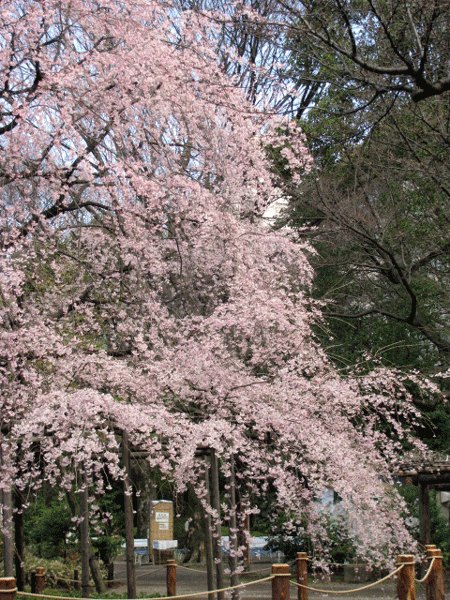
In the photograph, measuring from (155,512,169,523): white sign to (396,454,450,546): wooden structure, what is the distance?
5.06 meters

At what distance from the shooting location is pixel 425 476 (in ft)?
37.2

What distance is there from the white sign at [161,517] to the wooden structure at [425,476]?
506cm

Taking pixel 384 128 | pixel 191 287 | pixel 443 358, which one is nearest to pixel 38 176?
pixel 191 287

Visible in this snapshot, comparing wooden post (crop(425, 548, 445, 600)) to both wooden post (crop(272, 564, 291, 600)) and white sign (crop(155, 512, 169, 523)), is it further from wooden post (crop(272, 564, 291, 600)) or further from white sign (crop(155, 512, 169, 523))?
white sign (crop(155, 512, 169, 523))

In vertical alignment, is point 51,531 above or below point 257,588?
above

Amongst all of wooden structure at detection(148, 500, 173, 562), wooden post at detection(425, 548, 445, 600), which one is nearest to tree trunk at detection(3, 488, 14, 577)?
wooden post at detection(425, 548, 445, 600)

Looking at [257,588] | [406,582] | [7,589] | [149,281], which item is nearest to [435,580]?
[406,582]

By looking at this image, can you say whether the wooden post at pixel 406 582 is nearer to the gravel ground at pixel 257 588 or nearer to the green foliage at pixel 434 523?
the gravel ground at pixel 257 588

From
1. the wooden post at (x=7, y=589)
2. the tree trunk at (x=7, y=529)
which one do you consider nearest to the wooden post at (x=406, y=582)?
the wooden post at (x=7, y=589)

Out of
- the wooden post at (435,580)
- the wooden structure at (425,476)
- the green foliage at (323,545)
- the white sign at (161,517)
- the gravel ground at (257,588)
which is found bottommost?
the gravel ground at (257,588)

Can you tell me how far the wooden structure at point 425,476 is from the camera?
10789mm

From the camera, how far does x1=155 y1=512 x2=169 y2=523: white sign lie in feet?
44.2

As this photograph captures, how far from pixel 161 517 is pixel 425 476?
5.45m

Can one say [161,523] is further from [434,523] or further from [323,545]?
[434,523]
